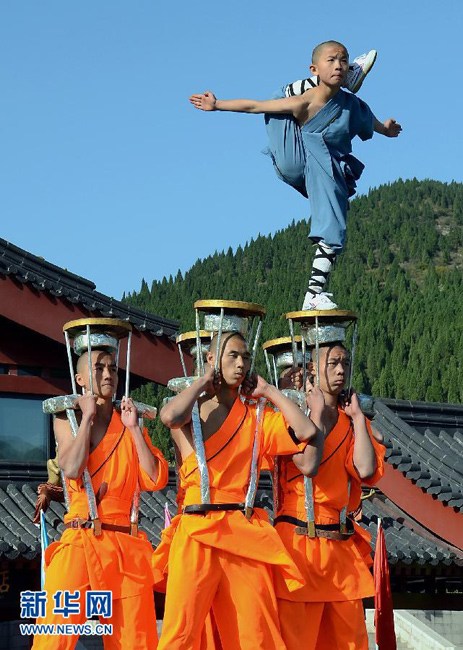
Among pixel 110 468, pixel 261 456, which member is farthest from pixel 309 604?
pixel 110 468

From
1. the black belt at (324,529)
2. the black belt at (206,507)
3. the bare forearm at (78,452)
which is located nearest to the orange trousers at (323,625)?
the black belt at (324,529)

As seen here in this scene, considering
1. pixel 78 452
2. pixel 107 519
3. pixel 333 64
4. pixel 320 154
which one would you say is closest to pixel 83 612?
pixel 107 519

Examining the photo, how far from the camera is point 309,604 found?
23.8ft

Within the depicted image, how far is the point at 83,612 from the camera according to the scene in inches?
282

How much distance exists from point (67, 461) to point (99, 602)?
2.64ft

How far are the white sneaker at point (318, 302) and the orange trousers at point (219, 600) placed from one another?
178cm

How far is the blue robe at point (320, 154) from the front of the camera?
27.6 ft

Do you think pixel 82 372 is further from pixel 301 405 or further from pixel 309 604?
pixel 309 604

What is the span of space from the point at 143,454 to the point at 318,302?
1.48 meters

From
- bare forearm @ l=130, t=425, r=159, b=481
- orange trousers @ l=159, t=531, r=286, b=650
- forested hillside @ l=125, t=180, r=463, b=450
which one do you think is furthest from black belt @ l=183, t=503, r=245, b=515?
forested hillside @ l=125, t=180, r=463, b=450

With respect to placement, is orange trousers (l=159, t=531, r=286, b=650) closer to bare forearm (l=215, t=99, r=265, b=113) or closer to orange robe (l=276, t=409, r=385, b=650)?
orange robe (l=276, t=409, r=385, b=650)

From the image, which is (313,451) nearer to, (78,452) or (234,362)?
(234,362)

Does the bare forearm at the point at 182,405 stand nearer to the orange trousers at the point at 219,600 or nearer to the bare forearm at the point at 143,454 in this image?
the bare forearm at the point at 143,454

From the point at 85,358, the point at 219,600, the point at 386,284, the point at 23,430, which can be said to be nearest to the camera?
the point at 219,600
